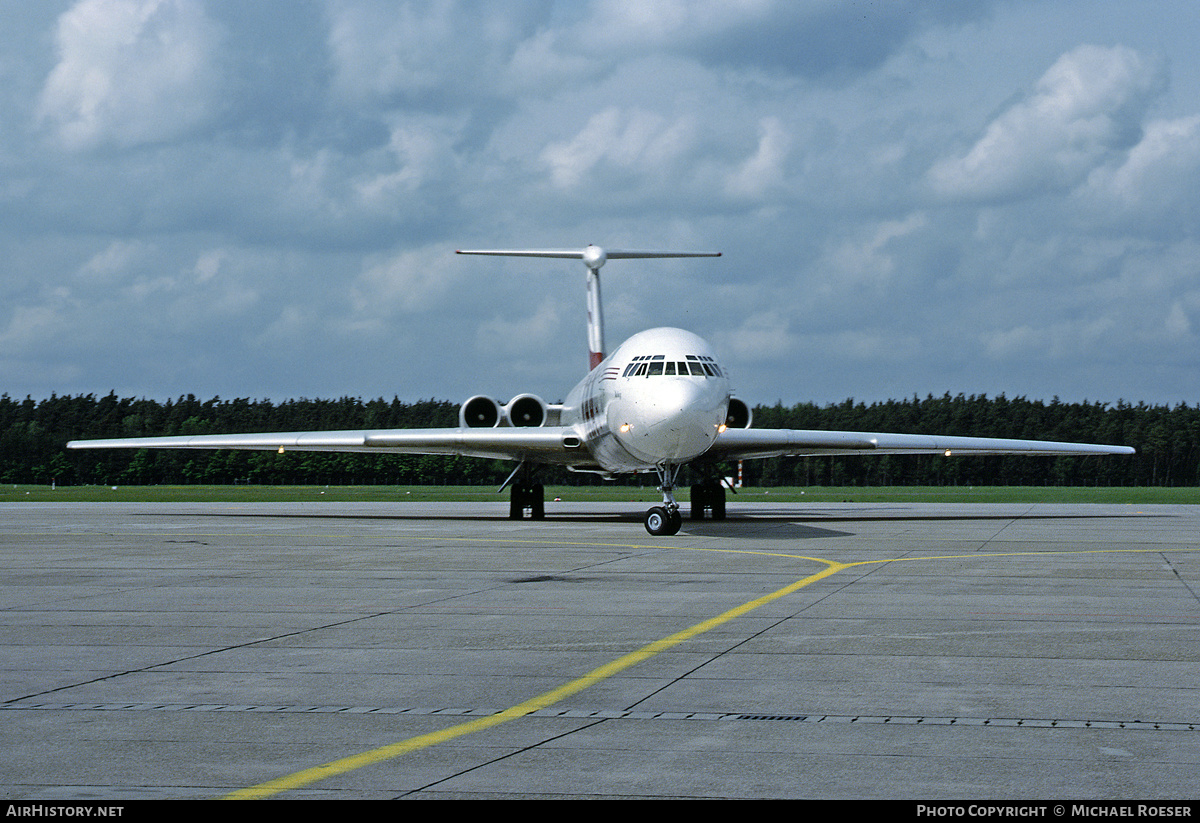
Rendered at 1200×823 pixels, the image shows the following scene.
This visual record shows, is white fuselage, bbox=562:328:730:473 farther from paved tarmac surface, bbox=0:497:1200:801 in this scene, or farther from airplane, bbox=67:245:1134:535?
paved tarmac surface, bbox=0:497:1200:801

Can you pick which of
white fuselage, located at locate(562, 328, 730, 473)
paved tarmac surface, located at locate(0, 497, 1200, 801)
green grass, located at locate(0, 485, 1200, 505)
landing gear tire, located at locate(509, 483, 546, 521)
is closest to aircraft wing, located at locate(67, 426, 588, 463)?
landing gear tire, located at locate(509, 483, 546, 521)

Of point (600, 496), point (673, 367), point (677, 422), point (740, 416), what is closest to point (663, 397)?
point (677, 422)

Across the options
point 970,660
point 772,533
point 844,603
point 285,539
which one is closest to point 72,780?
point 970,660

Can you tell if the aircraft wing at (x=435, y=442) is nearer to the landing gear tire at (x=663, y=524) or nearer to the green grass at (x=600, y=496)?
the landing gear tire at (x=663, y=524)

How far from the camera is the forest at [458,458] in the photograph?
121 meters

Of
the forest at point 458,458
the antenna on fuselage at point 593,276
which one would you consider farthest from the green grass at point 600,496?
the forest at point 458,458

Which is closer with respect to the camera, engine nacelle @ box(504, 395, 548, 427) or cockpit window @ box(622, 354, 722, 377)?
cockpit window @ box(622, 354, 722, 377)

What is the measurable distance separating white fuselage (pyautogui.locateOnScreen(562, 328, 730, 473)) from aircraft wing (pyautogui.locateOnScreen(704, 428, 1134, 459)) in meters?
4.30

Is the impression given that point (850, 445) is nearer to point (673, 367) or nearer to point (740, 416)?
point (740, 416)

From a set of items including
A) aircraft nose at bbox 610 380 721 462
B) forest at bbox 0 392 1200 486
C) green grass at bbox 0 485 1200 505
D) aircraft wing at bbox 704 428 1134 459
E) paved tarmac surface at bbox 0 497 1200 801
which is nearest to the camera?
paved tarmac surface at bbox 0 497 1200 801

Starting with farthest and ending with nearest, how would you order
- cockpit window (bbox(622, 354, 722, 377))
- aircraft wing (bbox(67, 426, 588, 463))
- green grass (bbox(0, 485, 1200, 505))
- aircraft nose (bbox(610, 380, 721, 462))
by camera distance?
green grass (bbox(0, 485, 1200, 505)) → aircraft wing (bbox(67, 426, 588, 463)) → cockpit window (bbox(622, 354, 722, 377)) → aircraft nose (bbox(610, 380, 721, 462))

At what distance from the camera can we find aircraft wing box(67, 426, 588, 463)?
28.8 m

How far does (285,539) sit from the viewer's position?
22.9 m
